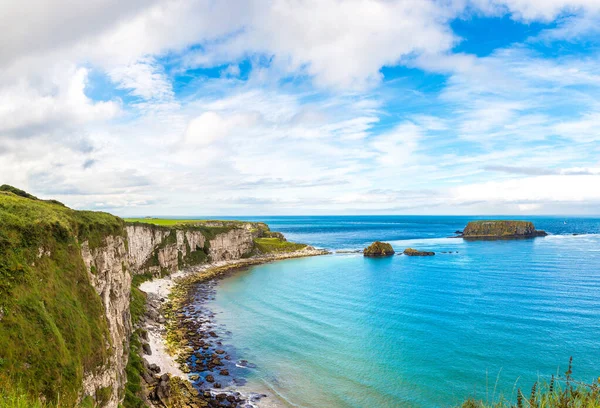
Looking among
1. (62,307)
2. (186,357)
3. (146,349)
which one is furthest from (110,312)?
(186,357)

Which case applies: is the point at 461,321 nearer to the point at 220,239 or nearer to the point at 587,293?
the point at 587,293

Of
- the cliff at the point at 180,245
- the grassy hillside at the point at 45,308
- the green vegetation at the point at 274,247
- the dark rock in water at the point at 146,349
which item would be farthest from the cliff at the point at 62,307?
the green vegetation at the point at 274,247

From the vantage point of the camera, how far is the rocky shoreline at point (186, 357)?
31.1 metres

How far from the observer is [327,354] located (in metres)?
40.2

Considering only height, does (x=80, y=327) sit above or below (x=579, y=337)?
above

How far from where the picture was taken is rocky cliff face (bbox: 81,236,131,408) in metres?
22.3

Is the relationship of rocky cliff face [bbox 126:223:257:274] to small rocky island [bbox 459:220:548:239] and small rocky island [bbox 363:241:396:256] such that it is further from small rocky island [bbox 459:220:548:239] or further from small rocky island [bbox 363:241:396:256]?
small rocky island [bbox 459:220:548:239]

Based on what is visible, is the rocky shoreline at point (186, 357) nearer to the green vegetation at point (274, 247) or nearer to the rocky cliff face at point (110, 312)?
the rocky cliff face at point (110, 312)

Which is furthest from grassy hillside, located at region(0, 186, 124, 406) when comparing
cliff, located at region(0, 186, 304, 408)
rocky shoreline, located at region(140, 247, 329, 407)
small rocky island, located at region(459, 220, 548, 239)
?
small rocky island, located at region(459, 220, 548, 239)

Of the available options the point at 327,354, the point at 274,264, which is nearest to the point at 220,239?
the point at 274,264

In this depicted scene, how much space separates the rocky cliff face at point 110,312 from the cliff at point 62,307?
2.3 inches

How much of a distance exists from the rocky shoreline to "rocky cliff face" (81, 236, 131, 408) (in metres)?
3.91

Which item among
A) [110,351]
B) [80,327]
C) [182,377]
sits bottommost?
[182,377]

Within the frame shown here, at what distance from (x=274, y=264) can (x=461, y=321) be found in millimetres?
65665
